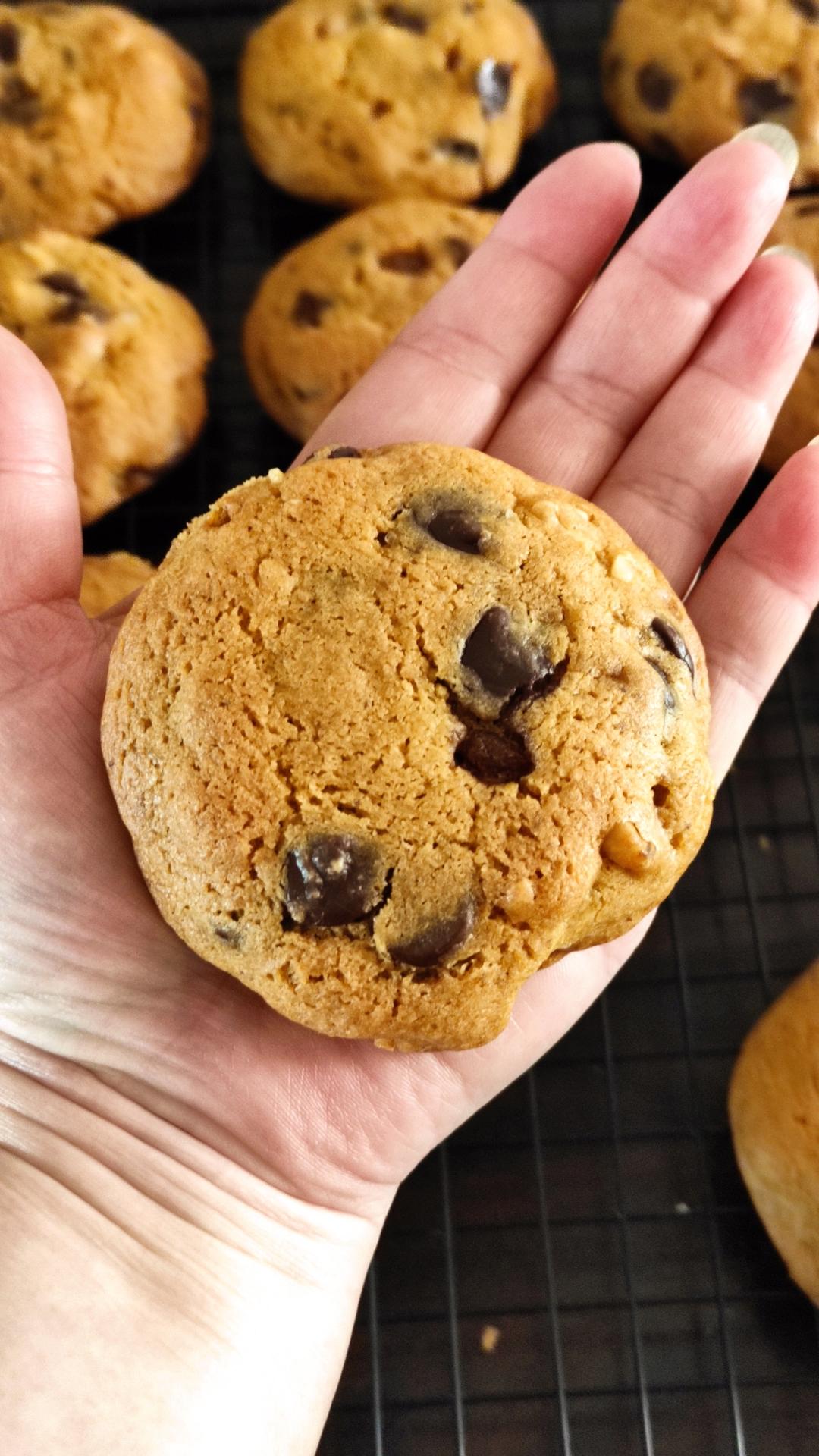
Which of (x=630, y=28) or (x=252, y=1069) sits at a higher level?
(x=630, y=28)

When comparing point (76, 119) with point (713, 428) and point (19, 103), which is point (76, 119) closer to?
point (19, 103)

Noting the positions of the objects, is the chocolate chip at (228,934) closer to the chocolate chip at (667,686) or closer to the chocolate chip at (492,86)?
the chocolate chip at (667,686)

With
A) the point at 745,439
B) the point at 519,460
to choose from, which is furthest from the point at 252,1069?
the point at 745,439

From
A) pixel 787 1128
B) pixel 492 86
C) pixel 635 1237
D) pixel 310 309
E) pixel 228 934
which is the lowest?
pixel 635 1237

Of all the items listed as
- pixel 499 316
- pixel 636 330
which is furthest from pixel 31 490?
pixel 636 330

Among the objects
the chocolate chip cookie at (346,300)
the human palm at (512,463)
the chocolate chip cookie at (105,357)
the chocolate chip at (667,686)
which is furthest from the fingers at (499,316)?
the chocolate chip at (667,686)

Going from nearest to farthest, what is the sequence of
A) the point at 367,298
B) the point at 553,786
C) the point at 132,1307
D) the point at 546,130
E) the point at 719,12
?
the point at 553,786, the point at 132,1307, the point at 367,298, the point at 719,12, the point at 546,130

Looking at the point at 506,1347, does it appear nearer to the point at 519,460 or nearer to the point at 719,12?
the point at 519,460
